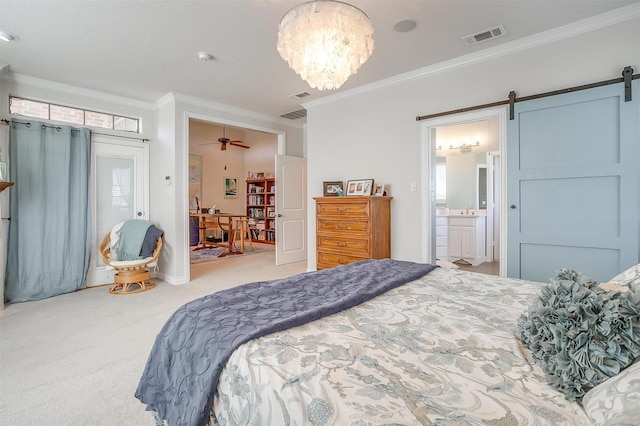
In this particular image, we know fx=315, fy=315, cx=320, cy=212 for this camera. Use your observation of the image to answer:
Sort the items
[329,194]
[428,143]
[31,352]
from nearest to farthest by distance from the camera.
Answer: [31,352] < [428,143] < [329,194]

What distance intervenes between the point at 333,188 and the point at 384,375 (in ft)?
11.7

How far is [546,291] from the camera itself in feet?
3.33

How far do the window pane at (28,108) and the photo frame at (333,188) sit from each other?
11.7 ft

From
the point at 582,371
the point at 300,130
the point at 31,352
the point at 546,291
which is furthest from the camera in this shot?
the point at 300,130

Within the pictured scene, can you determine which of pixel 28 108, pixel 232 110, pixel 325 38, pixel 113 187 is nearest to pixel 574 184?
pixel 325 38

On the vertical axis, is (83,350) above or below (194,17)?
below

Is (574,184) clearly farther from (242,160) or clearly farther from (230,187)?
Answer: (242,160)

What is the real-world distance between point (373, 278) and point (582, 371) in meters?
1.06

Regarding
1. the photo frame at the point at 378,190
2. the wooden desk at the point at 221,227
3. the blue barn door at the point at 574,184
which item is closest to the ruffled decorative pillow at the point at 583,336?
the blue barn door at the point at 574,184

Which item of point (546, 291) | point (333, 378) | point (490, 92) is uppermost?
point (490, 92)

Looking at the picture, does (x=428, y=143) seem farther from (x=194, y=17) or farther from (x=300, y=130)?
(x=300, y=130)

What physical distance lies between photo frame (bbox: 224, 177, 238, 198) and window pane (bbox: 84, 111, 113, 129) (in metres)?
4.52

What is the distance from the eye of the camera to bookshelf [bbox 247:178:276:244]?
8.54 m

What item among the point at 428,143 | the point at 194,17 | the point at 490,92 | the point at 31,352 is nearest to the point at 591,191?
the point at 490,92
